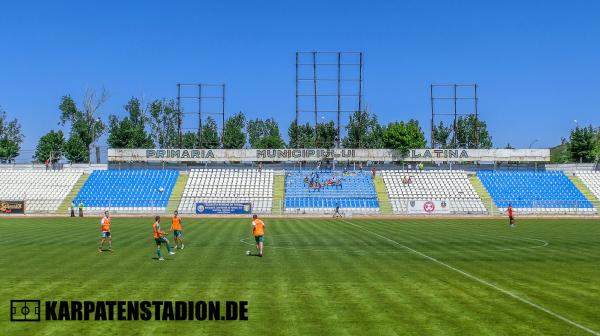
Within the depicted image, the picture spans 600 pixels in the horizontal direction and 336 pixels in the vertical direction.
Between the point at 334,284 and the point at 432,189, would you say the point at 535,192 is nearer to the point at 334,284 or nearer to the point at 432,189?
the point at 432,189

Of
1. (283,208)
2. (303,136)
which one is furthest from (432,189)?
(303,136)

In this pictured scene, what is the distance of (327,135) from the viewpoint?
125m

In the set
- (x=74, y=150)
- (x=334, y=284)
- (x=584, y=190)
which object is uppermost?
(x=74, y=150)

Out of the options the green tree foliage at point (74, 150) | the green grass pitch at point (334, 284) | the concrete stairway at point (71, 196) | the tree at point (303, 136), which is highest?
the tree at point (303, 136)

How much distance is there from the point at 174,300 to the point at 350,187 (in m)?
66.7

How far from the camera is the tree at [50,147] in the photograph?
108m

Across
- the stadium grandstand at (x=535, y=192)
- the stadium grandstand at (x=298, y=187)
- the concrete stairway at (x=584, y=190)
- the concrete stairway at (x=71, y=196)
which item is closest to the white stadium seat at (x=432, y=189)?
the stadium grandstand at (x=298, y=187)

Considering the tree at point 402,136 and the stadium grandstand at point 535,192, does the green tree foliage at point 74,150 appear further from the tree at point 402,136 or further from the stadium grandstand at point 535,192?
the stadium grandstand at point 535,192

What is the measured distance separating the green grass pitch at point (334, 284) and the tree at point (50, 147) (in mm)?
82041

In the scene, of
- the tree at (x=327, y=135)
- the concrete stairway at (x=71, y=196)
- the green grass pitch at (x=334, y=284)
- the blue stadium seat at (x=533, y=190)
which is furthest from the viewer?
the tree at (x=327, y=135)

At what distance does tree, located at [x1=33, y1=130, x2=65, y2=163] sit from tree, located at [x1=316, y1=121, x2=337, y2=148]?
170 ft

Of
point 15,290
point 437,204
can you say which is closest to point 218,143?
point 437,204

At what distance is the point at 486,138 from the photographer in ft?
454

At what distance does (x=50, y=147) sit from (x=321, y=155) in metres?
54.6
